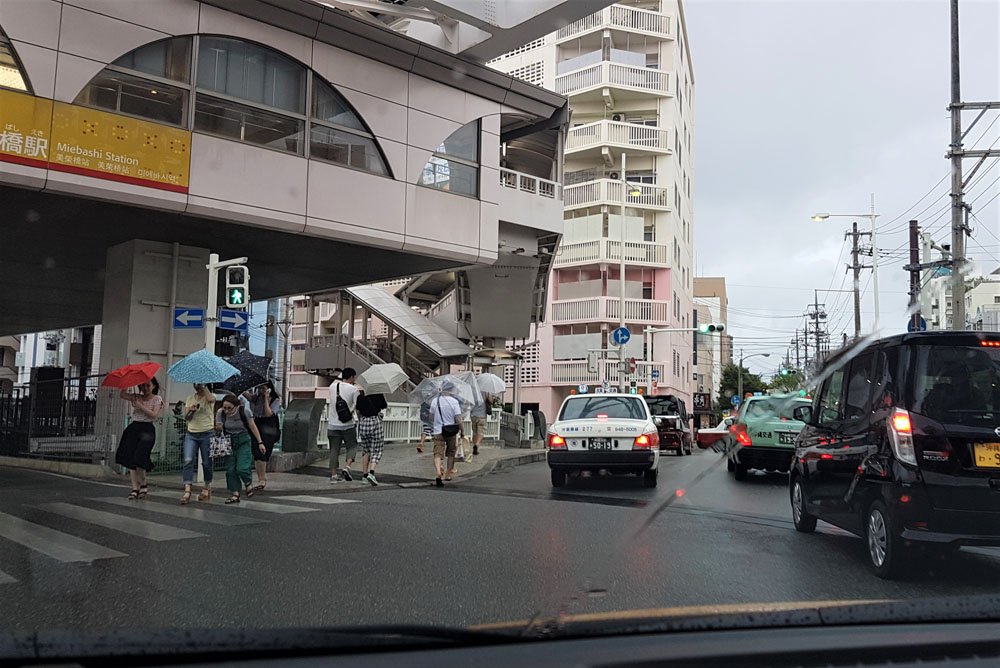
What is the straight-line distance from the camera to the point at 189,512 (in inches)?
374

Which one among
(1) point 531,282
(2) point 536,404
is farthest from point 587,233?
(1) point 531,282

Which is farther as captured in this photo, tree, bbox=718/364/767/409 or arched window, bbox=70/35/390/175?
tree, bbox=718/364/767/409

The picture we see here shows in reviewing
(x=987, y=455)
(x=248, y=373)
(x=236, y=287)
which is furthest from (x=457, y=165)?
(x=987, y=455)

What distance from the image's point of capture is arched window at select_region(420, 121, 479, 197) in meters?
17.9

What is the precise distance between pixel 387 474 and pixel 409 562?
8315 millimetres

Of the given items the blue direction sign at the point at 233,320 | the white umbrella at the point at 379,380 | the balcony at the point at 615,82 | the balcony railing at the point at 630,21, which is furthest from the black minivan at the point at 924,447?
the balcony railing at the point at 630,21

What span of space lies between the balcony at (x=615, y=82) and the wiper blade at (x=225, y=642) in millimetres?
45719

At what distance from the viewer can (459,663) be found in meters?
2.41

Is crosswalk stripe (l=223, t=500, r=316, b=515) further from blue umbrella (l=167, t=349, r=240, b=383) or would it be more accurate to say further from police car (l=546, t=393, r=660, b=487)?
police car (l=546, t=393, r=660, b=487)

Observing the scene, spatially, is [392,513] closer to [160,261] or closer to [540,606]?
[540,606]

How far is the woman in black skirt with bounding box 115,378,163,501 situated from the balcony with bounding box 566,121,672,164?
125ft

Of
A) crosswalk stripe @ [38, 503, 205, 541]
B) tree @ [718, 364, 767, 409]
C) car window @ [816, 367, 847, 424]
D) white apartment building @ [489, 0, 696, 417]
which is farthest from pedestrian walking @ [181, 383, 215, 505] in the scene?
tree @ [718, 364, 767, 409]

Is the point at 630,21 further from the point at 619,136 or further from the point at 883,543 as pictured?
the point at 883,543

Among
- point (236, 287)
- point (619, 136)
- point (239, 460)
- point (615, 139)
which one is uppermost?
point (619, 136)
